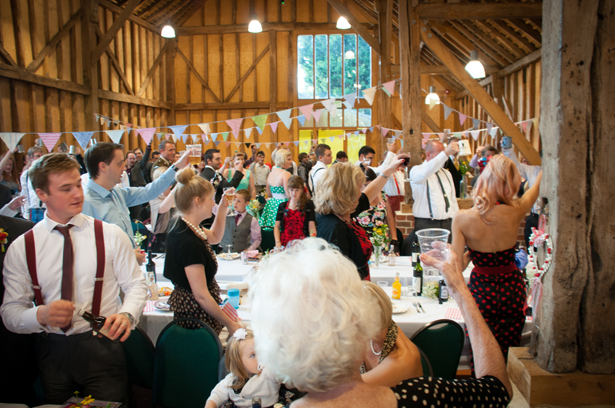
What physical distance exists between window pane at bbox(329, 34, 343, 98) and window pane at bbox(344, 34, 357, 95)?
17 centimetres

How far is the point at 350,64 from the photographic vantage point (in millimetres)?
14031

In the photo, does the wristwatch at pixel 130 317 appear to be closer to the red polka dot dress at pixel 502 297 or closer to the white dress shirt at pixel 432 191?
the red polka dot dress at pixel 502 297

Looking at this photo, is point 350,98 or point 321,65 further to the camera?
point 321,65

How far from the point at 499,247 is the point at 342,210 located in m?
0.86

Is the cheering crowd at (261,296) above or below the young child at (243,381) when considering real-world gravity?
above

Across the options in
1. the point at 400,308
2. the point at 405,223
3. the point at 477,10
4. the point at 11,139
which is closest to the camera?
the point at 400,308

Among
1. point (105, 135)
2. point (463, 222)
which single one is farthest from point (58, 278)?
point (105, 135)

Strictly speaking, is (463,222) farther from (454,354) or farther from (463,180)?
(463,180)

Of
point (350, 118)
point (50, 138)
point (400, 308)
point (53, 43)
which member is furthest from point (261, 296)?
point (350, 118)

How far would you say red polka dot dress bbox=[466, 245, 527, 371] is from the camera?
2.28m

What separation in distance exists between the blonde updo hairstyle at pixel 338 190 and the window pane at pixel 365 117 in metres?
12.2

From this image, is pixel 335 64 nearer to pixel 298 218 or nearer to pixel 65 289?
pixel 298 218

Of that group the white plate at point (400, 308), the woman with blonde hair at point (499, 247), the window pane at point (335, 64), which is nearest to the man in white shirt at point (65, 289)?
the white plate at point (400, 308)

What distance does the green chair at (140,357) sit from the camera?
2.09 m
